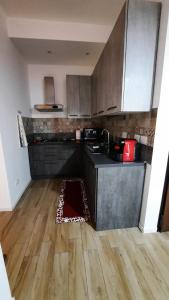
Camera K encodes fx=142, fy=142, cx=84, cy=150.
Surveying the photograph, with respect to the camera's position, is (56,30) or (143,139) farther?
(56,30)

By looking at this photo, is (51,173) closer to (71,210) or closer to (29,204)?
(29,204)

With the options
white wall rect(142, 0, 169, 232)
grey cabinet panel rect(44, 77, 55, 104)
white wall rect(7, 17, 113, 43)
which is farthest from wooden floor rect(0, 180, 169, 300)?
white wall rect(7, 17, 113, 43)

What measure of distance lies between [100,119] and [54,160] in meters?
1.54

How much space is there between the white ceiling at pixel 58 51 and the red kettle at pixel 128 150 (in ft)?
6.04

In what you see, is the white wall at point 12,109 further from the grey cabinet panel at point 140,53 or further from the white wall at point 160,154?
the white wall at point 160,154

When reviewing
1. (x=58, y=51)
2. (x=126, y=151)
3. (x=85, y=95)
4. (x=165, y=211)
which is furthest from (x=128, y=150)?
(x=58, y=51)

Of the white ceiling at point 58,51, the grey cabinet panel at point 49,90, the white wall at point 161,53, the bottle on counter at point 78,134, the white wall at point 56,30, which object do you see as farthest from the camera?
the bottle on counter at point 78,134

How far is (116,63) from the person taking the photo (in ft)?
5.02

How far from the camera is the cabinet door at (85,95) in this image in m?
3.19

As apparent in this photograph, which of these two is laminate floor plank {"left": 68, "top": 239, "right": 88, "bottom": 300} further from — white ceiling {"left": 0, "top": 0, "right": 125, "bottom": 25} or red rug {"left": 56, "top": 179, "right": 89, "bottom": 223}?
white ceiling {"left": 0, "top": 0, "right": 125, "bottom": 25}

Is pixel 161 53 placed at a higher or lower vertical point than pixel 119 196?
higher

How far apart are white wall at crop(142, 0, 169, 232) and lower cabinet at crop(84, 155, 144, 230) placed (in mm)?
125

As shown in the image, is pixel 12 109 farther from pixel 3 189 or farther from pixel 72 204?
pixel 72 204

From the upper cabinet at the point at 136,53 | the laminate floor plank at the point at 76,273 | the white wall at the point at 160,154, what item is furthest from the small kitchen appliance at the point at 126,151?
the laminate floor plank at the point at 76,273
